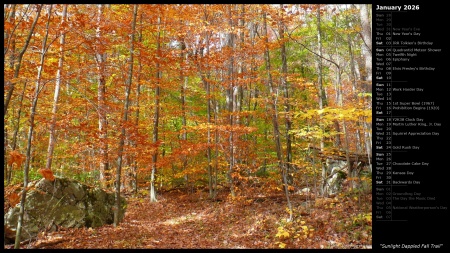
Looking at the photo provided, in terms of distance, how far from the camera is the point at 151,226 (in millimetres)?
8516

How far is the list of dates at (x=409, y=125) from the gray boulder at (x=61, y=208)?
7.23m

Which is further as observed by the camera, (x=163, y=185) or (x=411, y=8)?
(x=163, y=185)

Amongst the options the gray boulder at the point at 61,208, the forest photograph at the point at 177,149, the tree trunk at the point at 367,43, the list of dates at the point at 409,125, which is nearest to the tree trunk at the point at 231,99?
the forest photograph at the point at 177,149

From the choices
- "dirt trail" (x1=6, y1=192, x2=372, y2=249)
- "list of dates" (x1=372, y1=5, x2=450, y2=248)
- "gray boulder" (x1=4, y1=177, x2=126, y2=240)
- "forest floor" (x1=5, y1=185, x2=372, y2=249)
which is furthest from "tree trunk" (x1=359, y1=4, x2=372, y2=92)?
"gray boulder" (x1=4, y1=177, x2=126, y2=240)

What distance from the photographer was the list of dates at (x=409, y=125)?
15.2 ft

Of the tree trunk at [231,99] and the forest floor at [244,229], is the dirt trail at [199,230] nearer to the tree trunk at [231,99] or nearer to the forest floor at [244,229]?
the forest floor at [244,229]

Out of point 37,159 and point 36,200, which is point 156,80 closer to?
point 36,200

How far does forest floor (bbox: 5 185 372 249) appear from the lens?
628cm

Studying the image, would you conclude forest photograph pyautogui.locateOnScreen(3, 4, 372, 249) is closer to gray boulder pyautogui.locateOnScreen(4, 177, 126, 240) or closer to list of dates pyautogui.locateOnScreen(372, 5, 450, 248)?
gray boulder pyautogui.locateOnScreen(4, 177, 126, 240)

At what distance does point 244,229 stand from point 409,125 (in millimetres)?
5046
